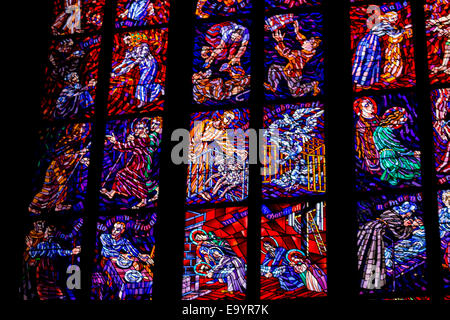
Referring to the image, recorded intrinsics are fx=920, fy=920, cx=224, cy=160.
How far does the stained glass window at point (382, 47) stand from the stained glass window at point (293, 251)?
4.32ft

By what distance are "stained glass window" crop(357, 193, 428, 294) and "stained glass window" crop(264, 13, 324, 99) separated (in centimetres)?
130

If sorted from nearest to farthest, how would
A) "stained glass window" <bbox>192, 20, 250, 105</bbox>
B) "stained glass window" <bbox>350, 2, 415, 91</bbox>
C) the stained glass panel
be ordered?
the stained glass panel
"stained glass window" <bbox>350, 2, 415, 91</bbox>
"stained glass window" <bbox>192, 20, 250, 105</bbox>

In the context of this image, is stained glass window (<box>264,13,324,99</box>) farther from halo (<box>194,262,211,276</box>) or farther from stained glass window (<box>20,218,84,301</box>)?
stained glass window (<box>20,218,84,301</box>)

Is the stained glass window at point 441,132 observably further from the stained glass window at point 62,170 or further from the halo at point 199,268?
the stained glass window at point 62,170

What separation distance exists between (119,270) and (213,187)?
1.10m

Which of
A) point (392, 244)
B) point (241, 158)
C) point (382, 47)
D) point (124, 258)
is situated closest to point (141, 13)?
point (241, 158)

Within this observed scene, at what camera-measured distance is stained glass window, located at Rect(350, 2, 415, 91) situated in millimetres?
8273

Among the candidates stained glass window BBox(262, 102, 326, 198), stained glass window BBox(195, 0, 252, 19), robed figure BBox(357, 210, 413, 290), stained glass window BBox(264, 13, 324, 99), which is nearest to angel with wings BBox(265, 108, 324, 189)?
stained glass window BBox(262, 102, 326, 198)

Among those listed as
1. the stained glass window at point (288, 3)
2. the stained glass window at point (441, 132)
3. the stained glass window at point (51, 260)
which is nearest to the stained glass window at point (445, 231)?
the stained glass window at point (441, 132)

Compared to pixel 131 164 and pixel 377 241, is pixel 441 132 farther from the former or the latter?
pixel 131 164

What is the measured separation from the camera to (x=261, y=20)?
29.0 ft

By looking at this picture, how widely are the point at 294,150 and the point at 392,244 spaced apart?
1233 mm

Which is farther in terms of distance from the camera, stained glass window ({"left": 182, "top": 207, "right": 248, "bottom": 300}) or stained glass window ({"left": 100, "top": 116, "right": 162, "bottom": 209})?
stained glass window ({"left": 100, "top": 116, "right": 162, "bottom": 209})
